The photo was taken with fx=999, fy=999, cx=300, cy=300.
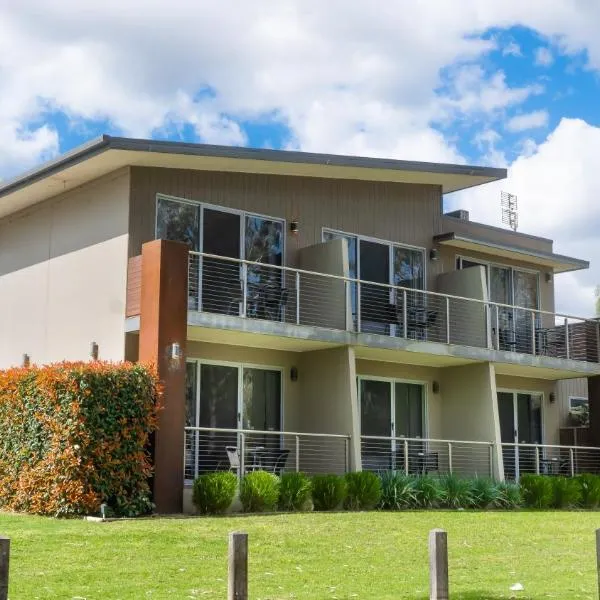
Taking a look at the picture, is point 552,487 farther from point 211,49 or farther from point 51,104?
point 51,104

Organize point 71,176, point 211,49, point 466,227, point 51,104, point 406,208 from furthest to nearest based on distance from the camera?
point 51,104, point 466,227, point 406,208, point 71,176, point 211,49

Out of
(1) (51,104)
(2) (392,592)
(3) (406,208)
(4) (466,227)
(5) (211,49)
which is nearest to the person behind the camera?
(2) (392,592)

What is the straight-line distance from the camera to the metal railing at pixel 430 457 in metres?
21.5

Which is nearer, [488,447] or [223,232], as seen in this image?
[223,232]

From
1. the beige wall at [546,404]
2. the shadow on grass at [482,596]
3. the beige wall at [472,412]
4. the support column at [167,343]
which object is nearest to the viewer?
the shadow on grass at [482,596]

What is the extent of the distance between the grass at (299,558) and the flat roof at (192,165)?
665 centimetres

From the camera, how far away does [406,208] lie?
23953mm

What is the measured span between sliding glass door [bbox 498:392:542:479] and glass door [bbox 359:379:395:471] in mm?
3769

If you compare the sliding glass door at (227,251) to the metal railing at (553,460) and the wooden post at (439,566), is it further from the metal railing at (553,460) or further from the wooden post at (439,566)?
the wooden post at (439,566)

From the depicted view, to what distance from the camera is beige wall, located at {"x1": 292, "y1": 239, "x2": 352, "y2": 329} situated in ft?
67.1

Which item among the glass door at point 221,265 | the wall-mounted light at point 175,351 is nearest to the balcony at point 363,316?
the glass door at point 221,265

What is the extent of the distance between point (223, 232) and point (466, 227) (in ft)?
26.9

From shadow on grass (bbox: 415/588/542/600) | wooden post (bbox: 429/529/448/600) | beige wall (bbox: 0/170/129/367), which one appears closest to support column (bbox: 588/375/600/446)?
beige wall (bbox: 0/170/129/367)

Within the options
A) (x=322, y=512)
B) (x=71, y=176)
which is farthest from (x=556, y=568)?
(x=71, y=176)
